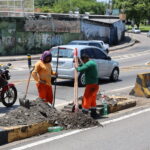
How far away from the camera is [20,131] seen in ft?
26.5

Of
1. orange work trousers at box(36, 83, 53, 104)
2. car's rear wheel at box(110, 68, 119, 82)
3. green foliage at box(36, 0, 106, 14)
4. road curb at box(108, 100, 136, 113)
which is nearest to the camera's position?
orange work trousers at box(36, 83, 53, 104)

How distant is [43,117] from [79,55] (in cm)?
788

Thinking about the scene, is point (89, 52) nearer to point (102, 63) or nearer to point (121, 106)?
point (102, 63)

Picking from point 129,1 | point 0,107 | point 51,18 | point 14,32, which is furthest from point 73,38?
point 129,1

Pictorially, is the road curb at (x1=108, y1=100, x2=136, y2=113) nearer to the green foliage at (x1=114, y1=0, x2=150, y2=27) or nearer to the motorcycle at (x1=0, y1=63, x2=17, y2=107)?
the motorcycle at (x1=0, y1=63, x2=17, y2=107)

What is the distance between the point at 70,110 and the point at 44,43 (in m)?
30.5

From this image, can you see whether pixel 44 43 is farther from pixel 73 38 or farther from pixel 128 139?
pixel 128 139

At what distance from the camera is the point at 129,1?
101 meters

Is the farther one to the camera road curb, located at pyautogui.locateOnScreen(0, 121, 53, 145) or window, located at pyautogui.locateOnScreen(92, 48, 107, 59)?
window, located at pyautogui.locateOnScreen(92, 48, 107, 59)

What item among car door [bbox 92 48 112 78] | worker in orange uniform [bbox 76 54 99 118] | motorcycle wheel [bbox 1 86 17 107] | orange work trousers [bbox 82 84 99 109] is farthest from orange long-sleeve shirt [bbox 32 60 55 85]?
car door [bbox 92 48 112 78]

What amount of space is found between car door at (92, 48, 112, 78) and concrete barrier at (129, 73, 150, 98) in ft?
14.1

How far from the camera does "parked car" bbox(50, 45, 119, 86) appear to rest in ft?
53.9

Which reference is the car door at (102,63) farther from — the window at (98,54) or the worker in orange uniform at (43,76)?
the worker in orange uniform at (43,76)

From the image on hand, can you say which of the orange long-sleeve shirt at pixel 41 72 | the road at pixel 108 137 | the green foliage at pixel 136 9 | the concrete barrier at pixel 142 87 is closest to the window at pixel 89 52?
the concrete barrier at pixel 142 87
